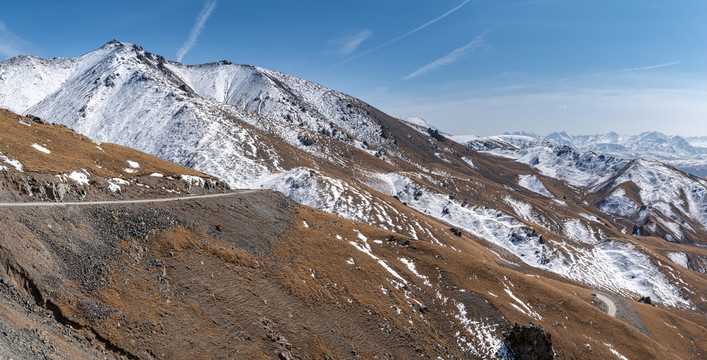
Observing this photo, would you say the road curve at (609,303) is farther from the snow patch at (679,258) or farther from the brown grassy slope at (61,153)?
the snow patch at (679,258)

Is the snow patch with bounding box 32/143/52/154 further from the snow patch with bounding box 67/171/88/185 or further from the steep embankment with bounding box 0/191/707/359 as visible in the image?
the steep embankment with bounding box 0/191/707/359

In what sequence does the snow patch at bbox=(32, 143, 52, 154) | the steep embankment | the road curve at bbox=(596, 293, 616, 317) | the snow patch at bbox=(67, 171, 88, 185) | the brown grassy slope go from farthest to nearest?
1. the road curve at bbox=(596, 293, 616, 317)
2. the snow patch at bbox=(32, 143, 52, 154)
3. the snow patch at bbox=(67, 171, 88, 185)
4. the brown grassy slope
5. the steep embankment

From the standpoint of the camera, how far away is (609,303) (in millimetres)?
75375

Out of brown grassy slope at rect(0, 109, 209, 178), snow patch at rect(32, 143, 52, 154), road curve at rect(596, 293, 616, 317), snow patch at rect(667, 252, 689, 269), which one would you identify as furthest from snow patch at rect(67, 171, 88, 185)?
snow patch at rect(667, 252, 689, 269)

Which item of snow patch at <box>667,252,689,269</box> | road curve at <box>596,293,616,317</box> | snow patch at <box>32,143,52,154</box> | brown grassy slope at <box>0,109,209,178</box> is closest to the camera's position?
brown grassy slope at <box>0,109,209,178</box>

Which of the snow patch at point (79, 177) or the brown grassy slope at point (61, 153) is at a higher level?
the brown grassy slope at point (61, 153)

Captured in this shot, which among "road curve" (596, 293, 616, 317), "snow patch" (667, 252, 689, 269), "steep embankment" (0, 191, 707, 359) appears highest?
"snow patch" (667, 252, 689, 269)

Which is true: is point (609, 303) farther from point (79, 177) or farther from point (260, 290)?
point (79, 177)

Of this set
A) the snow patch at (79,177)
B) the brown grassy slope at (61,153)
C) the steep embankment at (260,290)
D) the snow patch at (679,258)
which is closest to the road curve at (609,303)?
the steep embankment at (260,290)

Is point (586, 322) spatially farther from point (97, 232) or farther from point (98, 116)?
point (98, 116)

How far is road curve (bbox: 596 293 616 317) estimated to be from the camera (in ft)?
229

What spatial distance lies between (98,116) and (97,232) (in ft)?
704

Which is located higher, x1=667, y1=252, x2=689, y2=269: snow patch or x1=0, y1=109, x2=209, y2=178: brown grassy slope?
x1=667, y1=252, x2=689, y2=269: snow patch

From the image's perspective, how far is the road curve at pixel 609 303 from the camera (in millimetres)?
69912
